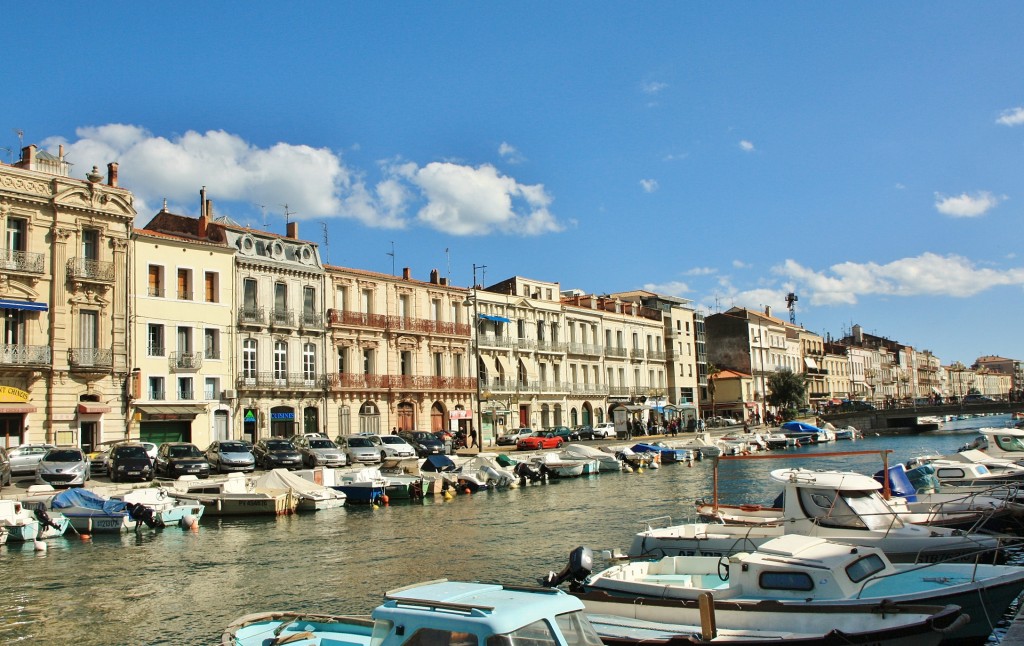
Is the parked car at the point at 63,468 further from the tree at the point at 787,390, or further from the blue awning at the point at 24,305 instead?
the tree at the point at 787,390

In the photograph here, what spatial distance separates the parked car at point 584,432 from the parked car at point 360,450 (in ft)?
89.2

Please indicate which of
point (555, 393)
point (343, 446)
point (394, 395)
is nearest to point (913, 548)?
point (343, 446)

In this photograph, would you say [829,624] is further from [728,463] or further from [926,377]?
[926,377]

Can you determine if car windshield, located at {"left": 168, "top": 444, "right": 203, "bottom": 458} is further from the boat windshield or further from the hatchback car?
the boat windshield

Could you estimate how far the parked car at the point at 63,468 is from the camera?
32.7 m

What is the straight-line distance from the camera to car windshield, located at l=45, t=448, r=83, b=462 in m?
33.7

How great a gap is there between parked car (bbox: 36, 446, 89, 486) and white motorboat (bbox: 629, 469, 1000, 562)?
76.8ft

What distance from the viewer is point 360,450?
44.8 metres

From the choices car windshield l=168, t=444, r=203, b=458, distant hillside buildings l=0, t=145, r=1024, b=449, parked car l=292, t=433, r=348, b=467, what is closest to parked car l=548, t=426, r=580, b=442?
distant hillside buildings l=0, t=145, r=1024, b=449

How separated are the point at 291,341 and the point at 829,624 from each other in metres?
45.6

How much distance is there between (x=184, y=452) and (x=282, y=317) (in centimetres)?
1585

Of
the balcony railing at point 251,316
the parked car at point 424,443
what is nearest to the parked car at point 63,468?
the balcony railing at point 251,316

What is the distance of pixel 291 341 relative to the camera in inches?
2117

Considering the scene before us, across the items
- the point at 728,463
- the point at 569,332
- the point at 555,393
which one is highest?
the point at 569,332
